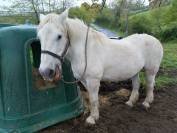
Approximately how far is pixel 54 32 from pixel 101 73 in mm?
863

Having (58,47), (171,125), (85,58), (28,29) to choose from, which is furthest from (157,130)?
(28,29)

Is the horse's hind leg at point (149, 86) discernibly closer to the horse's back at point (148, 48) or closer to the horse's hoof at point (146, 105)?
the horse's hoof at point (146, 105)

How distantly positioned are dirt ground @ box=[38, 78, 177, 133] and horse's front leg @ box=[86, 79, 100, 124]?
0.27ft

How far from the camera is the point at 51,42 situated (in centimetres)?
299

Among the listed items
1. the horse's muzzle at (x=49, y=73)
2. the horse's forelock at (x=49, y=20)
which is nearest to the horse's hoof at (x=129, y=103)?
the horse's muzzle at (x=49, y=73)

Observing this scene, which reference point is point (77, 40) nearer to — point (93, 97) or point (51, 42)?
point (51, 42)

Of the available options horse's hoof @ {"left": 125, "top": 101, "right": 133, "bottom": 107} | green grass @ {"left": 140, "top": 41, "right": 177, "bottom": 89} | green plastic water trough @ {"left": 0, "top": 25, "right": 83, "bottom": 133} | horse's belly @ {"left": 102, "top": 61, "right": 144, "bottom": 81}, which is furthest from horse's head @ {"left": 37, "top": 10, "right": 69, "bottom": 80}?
green grass @ {"left": 140, "top": 41, "right": 177, "bottom": 89}

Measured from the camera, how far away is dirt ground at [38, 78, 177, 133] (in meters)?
3.73

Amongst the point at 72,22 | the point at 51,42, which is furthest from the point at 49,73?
the point at 72,22

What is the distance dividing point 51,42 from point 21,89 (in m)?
0.73

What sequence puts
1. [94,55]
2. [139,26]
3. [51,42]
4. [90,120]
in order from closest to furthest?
1. [51,42]
2. [94,55]
3. [90,120]
4. [139,26]

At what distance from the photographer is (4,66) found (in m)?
3.32

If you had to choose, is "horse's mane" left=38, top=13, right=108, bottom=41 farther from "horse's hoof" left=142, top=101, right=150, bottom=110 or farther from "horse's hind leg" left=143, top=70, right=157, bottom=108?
"horse's hoof" left=142, top=101, right=150, bottom=110

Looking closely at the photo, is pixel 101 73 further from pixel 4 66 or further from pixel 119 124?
pixel 4 66
